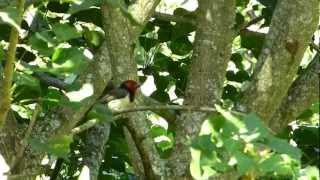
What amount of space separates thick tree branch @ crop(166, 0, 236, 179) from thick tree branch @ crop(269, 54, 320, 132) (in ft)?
0.60

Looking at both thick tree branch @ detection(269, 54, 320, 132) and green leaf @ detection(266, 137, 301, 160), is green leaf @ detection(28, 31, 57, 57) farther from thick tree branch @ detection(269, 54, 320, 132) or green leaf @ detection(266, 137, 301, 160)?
thick tree branch @ detection(269, 54, 320, 132)

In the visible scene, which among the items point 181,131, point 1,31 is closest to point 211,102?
point 181,131

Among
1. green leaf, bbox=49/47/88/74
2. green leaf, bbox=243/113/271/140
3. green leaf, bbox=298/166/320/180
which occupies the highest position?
green leaf, bbox=49/47/88/74

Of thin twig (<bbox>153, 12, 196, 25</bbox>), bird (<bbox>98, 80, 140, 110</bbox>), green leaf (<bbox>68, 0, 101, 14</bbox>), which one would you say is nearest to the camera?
green leaf (<bbox>68, 0, 101, 14</bbox>)

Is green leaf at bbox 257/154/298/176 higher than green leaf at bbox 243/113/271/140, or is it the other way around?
green leaf at bbox 243/113/271/140

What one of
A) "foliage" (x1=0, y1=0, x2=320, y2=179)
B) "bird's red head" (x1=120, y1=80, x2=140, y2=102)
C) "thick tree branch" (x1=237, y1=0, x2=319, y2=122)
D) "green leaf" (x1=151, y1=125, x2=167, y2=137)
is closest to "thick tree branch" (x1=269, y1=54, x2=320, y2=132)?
"foliage" (x1=0, y1=0, x2=320, y2=179)

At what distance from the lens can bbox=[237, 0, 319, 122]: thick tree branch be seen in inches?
65.2

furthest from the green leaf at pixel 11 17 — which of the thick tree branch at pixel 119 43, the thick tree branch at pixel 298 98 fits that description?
A: the thick tree branch at pixel 298 98

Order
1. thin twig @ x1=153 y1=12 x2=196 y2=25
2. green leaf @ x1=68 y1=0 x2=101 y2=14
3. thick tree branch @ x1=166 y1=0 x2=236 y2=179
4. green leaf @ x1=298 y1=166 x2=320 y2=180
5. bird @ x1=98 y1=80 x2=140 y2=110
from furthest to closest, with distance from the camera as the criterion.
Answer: thin twig @ x1=153 y1=12 x2=196 y2=25 < thick tree branch @ x1=166 y1=0 x2=236 y2=179 < bird @ x1=98 y1=80 x2=140 y2=110 < green leaf @ x1=68 y1=0 x2=101 y2=14 < green leaf @ x1=298 y1=166 x2=320 y2=180

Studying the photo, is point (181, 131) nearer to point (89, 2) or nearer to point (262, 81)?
point (262, 81)

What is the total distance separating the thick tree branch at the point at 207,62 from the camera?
71.7 inches

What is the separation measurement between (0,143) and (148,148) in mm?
425

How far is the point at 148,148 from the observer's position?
173 centimetres

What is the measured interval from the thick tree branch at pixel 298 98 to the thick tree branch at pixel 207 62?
182 millimetres
